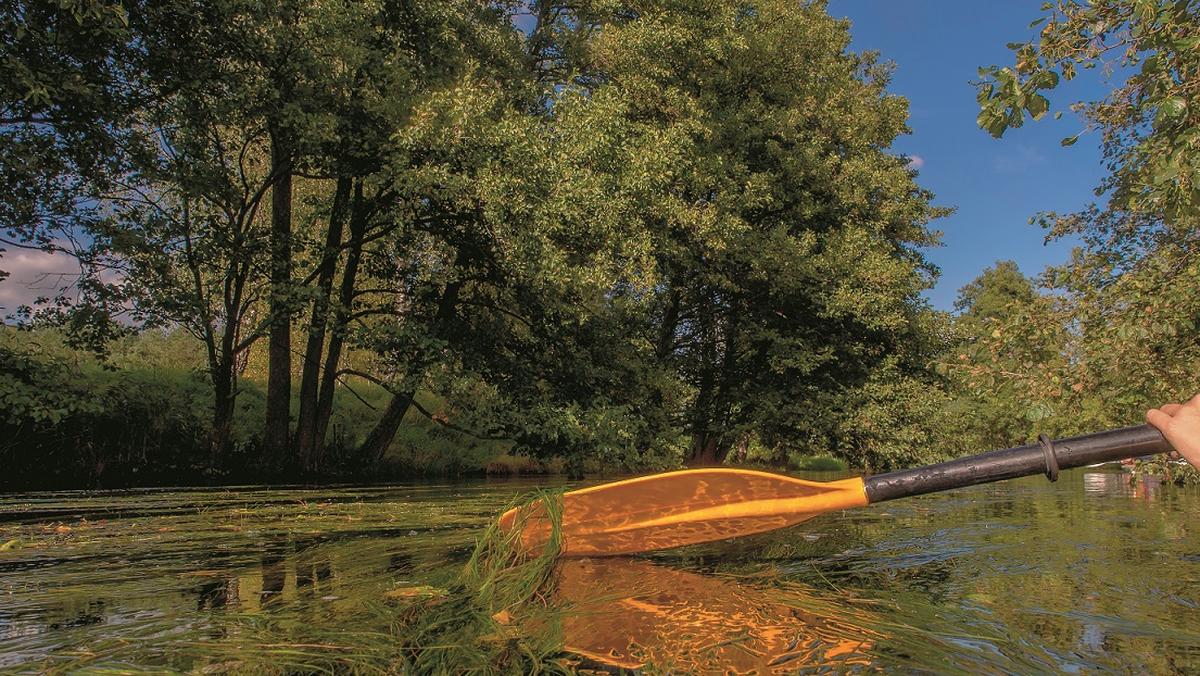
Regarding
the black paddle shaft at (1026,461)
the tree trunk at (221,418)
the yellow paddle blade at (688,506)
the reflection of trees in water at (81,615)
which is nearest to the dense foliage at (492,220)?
the tree trunk at (221,418)

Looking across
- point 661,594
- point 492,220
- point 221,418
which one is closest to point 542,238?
point 492,220

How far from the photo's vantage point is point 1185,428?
2027mm

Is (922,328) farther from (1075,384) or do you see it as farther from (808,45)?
(1075,384)

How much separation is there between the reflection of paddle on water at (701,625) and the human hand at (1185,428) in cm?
113

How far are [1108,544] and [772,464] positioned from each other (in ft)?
55.7

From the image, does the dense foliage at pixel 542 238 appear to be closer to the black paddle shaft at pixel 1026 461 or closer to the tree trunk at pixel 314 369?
the tree trunk at pixel 314 369

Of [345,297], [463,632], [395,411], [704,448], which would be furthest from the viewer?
[704,448]

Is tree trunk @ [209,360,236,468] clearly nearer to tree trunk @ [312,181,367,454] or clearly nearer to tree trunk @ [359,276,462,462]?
tree trunk @ [312,181,367,454]

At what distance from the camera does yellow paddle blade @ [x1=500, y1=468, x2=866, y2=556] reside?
12.0 ft

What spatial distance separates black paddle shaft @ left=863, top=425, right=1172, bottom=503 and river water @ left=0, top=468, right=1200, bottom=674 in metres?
0.52

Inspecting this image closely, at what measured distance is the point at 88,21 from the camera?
7648 mm

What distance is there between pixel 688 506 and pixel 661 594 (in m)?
0.60

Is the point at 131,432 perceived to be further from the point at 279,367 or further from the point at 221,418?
the point at 279,367

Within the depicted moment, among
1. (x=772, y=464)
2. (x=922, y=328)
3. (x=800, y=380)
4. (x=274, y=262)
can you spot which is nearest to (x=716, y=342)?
(x=800, y=380)
